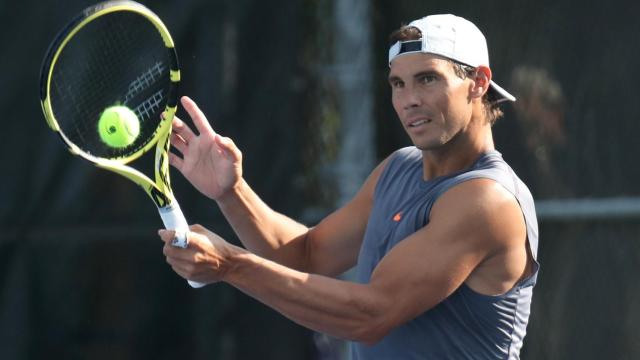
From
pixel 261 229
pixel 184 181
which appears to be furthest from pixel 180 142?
pixel 184 181

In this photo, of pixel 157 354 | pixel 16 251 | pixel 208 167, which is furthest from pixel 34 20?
pixel 208 167

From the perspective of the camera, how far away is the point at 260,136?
192 inches

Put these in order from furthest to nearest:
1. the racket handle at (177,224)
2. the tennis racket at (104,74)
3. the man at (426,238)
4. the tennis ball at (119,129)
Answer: the tennis racket at (104,74) → the tennis ball at (119,129) → the man at (426,238) → the racket handle at (177,224)

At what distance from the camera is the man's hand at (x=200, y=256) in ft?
9.53

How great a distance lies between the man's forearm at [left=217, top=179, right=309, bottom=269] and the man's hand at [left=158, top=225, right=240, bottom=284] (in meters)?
0.57

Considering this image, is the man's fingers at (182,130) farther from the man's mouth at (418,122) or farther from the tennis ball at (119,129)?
the man's mouth at (418,122)

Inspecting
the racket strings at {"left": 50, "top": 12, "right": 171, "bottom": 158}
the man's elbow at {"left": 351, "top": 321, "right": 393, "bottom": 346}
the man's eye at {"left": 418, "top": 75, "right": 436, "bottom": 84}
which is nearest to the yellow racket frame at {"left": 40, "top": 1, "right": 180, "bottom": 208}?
the man's elbow at {"left": 351, "top": 321, "right": 393, "bottom": 346}

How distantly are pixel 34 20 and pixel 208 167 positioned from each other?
172 centimetres

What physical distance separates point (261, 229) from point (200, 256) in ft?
2.36

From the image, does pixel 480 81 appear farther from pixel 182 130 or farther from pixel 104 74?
pixel 104 74

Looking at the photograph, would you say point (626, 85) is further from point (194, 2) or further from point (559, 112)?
point (194, 2)

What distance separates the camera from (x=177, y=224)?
3.03 m

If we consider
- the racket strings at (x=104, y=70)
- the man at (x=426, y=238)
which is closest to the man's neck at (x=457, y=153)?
the man at (x=426, y=238)

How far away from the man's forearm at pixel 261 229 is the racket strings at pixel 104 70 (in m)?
1.15
